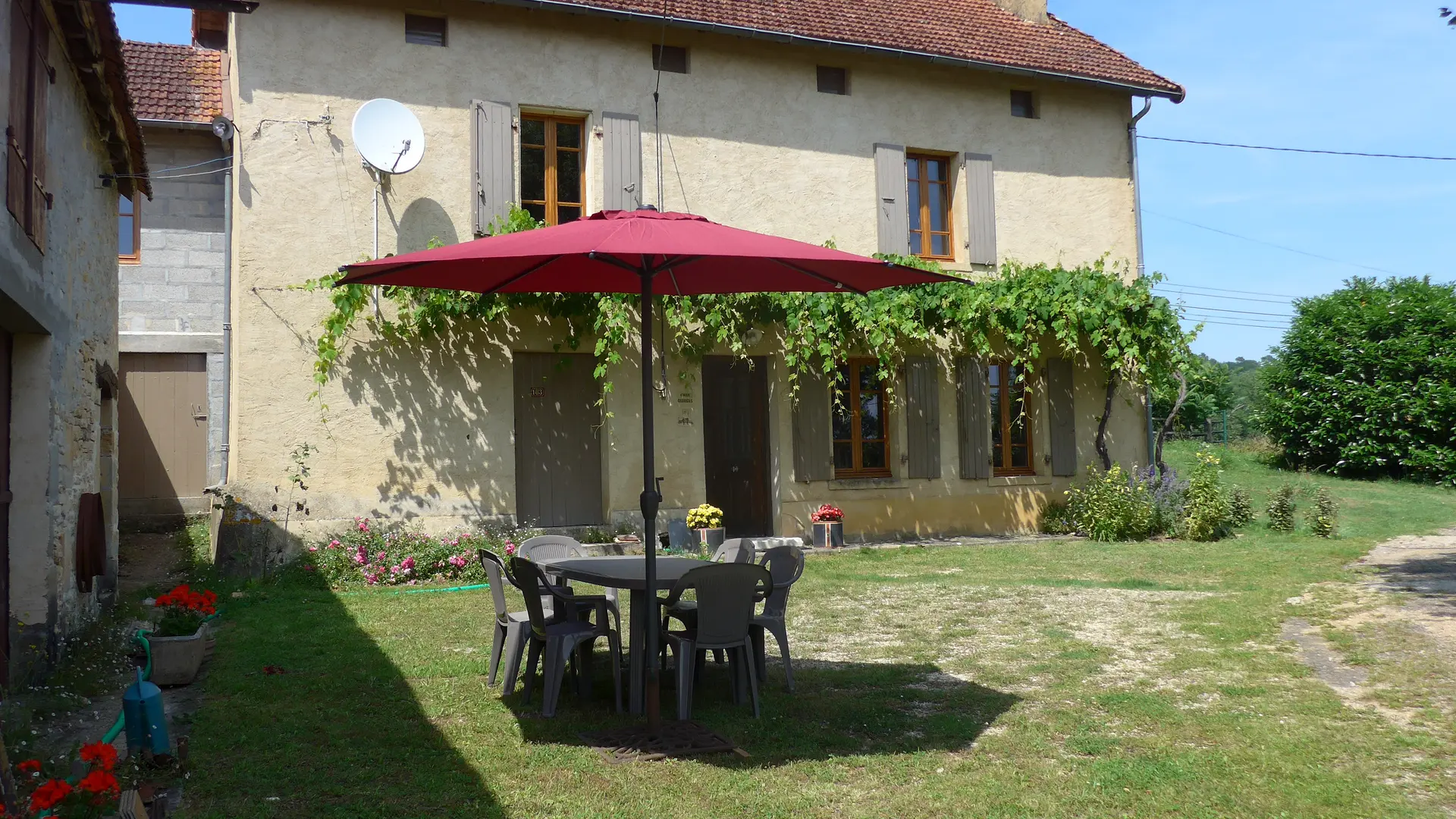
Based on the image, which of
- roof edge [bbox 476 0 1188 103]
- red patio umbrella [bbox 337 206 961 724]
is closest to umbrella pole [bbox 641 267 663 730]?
red patio umbrella [bbox 337 206 961 724]

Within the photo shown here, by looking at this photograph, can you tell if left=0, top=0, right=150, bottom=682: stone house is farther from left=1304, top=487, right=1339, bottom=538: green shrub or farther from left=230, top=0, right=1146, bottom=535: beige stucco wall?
left=1304, top=487, right=1339, bottom=538: green shrub

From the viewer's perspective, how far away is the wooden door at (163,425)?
11570mm

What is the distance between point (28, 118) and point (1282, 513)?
1169cm

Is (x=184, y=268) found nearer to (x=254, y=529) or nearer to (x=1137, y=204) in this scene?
(x=254, y=529)

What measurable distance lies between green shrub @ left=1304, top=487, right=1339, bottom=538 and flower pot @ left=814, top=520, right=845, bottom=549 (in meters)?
5.00

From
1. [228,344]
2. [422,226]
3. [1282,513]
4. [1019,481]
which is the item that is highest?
[422,226]

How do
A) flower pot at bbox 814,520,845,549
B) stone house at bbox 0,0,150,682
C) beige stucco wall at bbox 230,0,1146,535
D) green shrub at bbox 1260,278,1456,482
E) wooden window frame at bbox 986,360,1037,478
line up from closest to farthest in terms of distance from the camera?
stone house at bbox 0,0,150,682
beige stucco wall at bbox 230,0,1146,535
flower pot at bbox 814,520,845,549
wooden window frame at bbox 986,360,1037,478
green shrub at bbox 1260,278,1456,482

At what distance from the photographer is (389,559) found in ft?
29.9

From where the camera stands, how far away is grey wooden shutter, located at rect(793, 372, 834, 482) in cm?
1123

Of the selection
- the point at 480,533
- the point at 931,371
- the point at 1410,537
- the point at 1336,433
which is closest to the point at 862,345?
the point at 931,371

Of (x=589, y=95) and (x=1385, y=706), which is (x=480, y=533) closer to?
(x=589, y=95)

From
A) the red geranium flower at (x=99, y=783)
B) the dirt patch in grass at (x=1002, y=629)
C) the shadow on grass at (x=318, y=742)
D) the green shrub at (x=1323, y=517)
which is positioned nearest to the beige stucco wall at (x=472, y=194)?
the green shrub at (x=1323, y=517)

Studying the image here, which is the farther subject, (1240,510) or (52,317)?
(1240,510)

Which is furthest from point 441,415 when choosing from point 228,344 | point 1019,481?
point 1019,481
